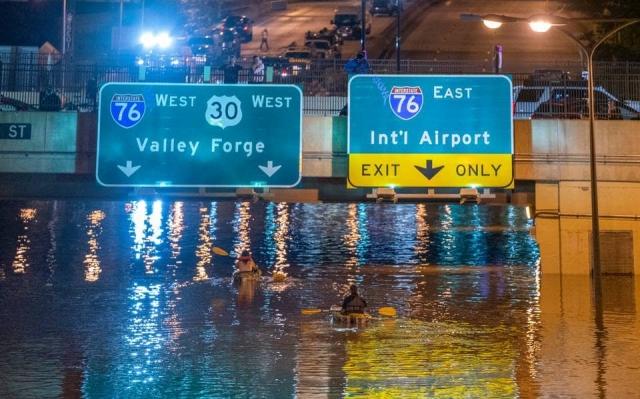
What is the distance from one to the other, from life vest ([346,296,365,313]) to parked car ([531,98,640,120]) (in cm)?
626

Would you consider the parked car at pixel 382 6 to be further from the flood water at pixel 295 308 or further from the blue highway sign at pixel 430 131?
the blue highway sign at pixel 430 131

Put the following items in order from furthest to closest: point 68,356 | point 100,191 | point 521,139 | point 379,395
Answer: point 100,191
point 521,139
point 68,356
point 379,395

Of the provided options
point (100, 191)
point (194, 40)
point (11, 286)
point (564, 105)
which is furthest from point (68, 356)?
point (194, 40)

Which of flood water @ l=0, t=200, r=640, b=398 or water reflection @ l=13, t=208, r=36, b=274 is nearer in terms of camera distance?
flood water @ l=0, t=200, r=640, b=398

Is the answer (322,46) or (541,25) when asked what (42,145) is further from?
(322,46)

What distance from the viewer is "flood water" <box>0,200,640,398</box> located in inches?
644

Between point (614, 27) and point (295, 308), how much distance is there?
2683cm

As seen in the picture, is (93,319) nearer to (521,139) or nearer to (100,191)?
(100,191)

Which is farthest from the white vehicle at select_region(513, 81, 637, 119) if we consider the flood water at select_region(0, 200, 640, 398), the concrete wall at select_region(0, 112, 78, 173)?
the concrete wall at select_region(0, 112, 78, 173)

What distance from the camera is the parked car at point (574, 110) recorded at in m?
23.2

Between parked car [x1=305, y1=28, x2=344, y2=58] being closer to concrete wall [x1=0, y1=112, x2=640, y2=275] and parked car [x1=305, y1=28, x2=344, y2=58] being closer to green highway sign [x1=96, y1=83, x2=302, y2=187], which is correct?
concrete wall [x1=0, y1=112, x2=640, y2=275]

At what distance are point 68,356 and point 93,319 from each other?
6216mm

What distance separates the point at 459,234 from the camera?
4772 centimetres

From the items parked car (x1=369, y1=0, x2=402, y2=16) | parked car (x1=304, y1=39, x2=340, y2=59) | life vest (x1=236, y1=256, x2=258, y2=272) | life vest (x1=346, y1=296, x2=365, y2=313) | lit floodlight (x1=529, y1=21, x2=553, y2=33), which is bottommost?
life vest (x1=346, y1=296, x2=365, y2=313)
